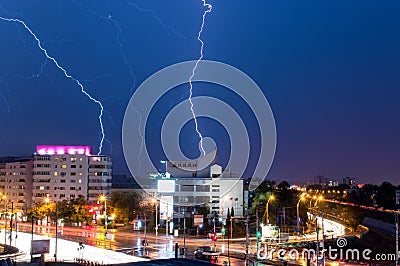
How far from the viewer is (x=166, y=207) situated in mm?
56000

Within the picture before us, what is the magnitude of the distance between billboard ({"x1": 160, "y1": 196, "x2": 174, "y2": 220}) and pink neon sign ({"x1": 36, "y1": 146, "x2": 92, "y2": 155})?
18.2 meters

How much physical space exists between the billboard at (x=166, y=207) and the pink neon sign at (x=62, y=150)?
18191mm

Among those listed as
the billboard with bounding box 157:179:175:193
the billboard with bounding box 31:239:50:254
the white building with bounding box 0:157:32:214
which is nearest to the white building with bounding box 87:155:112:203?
Result: the white building with bounding box 0:157:32:214

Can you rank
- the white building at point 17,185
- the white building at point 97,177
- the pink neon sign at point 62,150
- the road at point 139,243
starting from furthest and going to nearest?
1. the white building at point 17,185
2. the pink neon sign at point 62,150
3. the white building at point 97,177
4. the road at point 139,243

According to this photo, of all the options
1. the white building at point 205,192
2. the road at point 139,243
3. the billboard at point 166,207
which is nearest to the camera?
the road at point 139,243

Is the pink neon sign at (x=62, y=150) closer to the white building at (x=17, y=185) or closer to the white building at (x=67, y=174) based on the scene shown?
the white building at (x=67, y=174)

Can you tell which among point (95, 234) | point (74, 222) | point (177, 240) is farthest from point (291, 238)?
point (74, 222)

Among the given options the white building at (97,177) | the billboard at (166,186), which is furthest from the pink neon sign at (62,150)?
the billboard at (166,186)

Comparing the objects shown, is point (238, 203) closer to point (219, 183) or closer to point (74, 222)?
point (219, 183)

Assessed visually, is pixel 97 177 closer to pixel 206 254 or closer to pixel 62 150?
pixel 62 150

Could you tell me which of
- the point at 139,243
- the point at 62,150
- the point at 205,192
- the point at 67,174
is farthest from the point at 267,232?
the point at 62,150

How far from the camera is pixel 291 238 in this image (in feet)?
143

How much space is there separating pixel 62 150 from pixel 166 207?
2313cm

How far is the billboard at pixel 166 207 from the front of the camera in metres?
53.5
